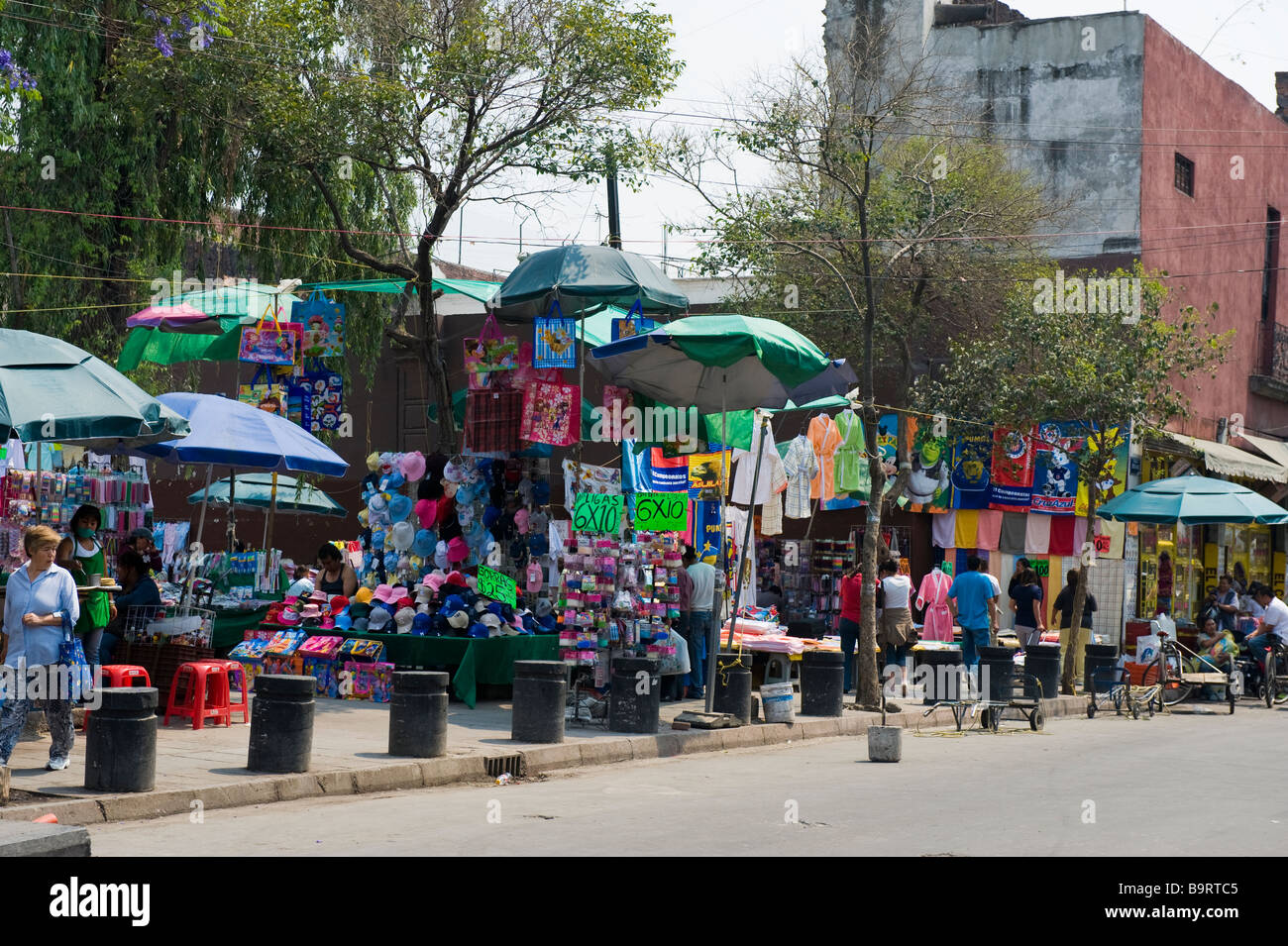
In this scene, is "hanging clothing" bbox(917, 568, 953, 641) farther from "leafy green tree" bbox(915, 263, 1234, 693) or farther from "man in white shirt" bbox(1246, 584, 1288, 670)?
"man in white shirt" bbox(1246, 584, 1288, 670)

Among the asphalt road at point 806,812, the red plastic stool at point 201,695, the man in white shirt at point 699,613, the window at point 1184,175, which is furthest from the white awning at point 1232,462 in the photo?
the red plastic stool at point 201,695

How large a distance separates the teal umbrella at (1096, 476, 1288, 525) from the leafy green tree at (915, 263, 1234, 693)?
0.61 m

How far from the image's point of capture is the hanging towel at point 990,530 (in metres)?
26.9

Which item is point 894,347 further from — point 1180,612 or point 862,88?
point 1180,612

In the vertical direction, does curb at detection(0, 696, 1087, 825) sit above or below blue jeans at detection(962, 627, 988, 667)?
below

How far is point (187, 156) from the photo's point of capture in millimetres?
23094

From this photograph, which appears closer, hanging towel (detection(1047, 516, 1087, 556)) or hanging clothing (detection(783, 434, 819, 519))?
hanging clothing (detection(783, 434, 819, 519))

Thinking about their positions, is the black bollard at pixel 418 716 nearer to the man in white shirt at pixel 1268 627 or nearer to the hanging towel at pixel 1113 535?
the man in white shirt at pixel 1268 627

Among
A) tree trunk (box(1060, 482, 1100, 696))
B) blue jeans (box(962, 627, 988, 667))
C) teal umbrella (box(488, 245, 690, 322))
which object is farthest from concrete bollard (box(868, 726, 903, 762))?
tree trunk (box(1060, 482, 1100, 696))

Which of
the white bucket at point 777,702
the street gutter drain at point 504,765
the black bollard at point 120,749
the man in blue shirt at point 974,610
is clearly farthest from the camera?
the man in blue shirt at point 974,610

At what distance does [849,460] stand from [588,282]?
32.8ft

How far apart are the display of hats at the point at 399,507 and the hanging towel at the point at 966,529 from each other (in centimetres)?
1286

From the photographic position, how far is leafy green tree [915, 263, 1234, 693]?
21344 mm

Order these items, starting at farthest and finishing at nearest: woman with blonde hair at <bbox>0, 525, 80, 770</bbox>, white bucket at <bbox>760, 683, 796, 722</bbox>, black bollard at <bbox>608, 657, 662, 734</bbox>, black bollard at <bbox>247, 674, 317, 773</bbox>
→ 1. white bucket at <bbox>760, 683, 796, 722</bbox>
2. black bollard at <bbox>608, 657, 662, 734</bbox>
3. black bollard at <bbox>247, 674, 317, 773</bbox>
4. woman with blonde hair at <bbox>0, 525, 80, 770</bbox>
